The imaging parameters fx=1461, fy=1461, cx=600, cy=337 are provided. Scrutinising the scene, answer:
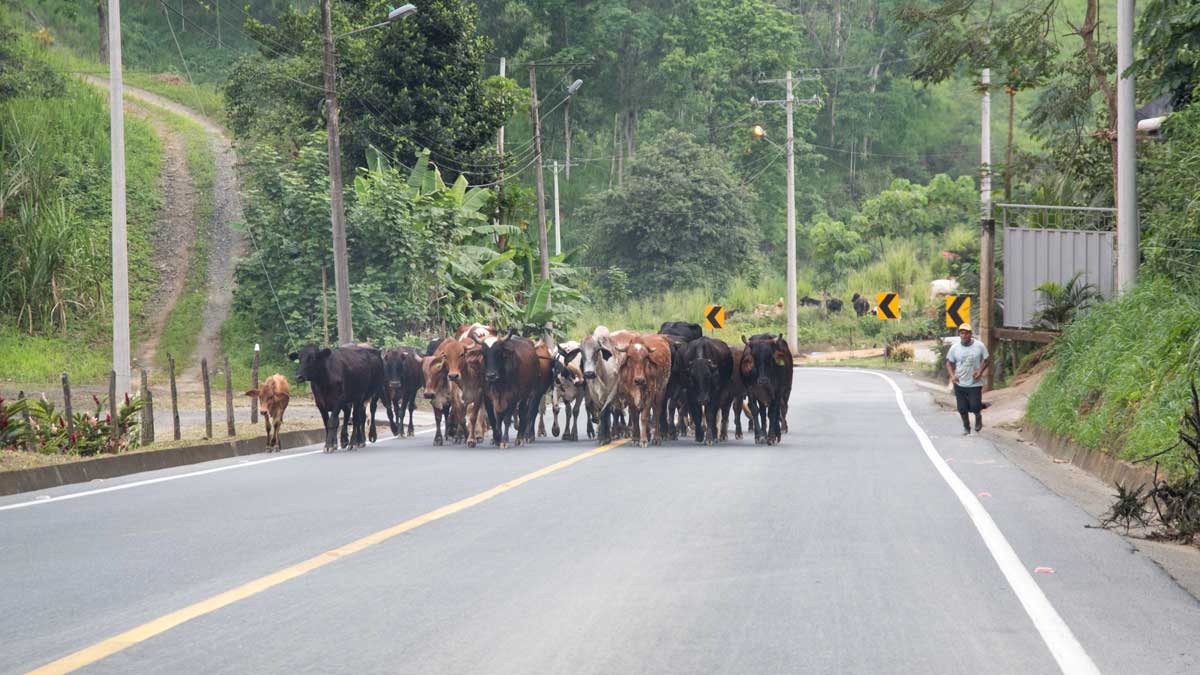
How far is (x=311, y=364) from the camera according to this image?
20094 mm

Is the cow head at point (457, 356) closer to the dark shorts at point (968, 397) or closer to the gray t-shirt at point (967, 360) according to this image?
the gray t-shirt at point (967, 360)

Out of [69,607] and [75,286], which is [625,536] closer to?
[69,607]

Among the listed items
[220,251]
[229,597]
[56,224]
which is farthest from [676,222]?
[229,597]

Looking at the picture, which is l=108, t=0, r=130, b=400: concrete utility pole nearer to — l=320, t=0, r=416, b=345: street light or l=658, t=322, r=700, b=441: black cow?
l=320, t=0, r=416, b=345: street light

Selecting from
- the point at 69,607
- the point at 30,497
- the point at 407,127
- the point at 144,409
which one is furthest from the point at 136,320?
the point at 69,607

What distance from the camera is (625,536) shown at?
33.2ft

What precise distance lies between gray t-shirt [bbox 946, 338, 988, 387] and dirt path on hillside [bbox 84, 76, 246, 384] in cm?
1823

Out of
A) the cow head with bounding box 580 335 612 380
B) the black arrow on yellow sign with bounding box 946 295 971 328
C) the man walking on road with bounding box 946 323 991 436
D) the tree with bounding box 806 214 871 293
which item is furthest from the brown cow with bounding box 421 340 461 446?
the tree with bounding box 806 214 871 293

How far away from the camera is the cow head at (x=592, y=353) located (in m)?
20.5

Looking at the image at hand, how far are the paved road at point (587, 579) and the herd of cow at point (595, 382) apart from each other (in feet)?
17.8

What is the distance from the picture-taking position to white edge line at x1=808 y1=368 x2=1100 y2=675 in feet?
20.9

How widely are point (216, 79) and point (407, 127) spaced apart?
37.6m

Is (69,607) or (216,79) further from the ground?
(216,79)

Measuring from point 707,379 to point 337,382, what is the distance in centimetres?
514
